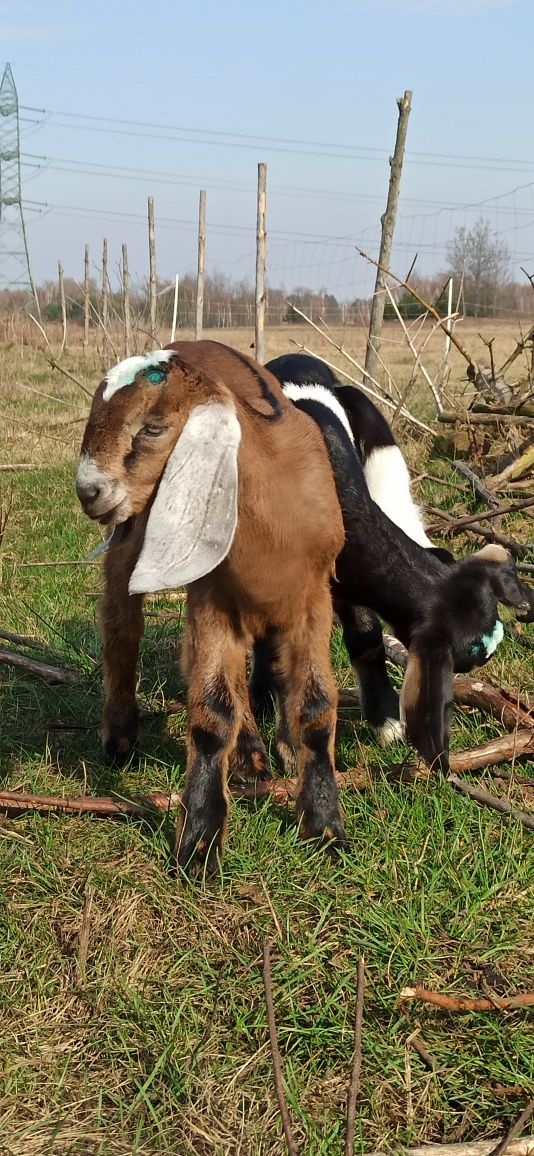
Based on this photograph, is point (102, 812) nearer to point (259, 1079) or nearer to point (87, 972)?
point (87, 972)

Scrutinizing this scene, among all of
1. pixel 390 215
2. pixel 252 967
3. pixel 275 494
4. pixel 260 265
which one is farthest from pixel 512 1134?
pixel 260 265

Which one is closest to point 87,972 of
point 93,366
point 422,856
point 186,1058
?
point 186,1058

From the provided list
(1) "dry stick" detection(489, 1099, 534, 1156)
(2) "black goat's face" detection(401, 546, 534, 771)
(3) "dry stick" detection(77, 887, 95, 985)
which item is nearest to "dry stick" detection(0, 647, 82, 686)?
(3) "dry stick" detection(77, 887, 95, 985)

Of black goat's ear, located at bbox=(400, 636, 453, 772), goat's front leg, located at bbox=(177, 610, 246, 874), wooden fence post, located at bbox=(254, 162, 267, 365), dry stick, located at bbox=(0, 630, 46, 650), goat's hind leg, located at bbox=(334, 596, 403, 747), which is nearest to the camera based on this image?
goat's front leg, located at bbox=(177, 610, 246, 874)

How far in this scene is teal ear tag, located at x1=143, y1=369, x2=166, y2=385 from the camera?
9.05ft

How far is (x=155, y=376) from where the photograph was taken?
2.76 m

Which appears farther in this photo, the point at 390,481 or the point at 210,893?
the point at 390,481

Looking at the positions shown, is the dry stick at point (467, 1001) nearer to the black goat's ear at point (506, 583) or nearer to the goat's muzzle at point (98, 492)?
the black goat's ear at point (506, 583)

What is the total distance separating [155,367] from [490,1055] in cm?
199

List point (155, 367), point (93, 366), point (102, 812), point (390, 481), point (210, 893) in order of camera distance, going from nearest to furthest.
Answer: point (155, 367), point (210, 893), point (102, 812), point (390, 481), point (93, 366)

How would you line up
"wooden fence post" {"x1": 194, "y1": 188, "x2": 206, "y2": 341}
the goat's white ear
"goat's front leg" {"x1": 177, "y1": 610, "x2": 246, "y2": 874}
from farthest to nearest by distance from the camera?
"wooden fence post" {"x1": 194, "y1": 188, "x2": 206, "y2": 341} → "goat's front leg" {"x1": 177, "y1": 610, "x2": 246, "y2": 874} → the goat's white ear

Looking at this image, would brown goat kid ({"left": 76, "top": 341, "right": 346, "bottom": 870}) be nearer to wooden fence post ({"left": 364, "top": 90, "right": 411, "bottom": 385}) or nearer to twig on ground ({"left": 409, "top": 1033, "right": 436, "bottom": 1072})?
twig on ground ({"left": 409, "top": 1033, "right": 436, "bottom": 1072})

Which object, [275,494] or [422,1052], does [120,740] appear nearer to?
[275,494]

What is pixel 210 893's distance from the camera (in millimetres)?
3039
